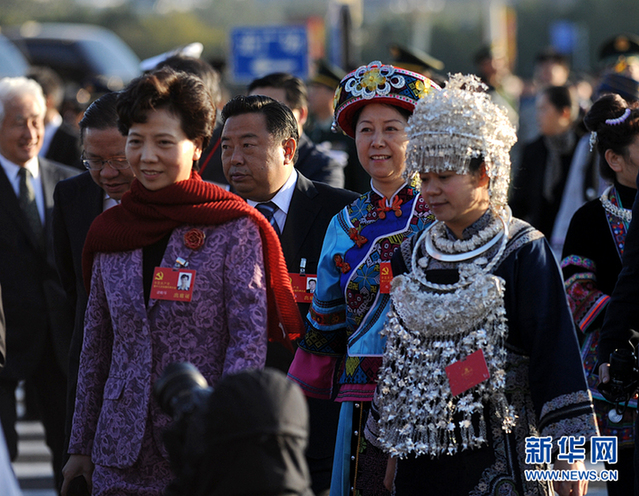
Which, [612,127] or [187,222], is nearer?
[187,222]

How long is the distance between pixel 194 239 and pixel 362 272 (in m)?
0.70

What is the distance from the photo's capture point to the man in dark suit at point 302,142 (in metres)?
5.87

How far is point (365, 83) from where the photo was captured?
3.96m

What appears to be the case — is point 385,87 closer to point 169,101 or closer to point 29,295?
point 169,101

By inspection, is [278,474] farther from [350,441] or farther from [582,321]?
[582,321]

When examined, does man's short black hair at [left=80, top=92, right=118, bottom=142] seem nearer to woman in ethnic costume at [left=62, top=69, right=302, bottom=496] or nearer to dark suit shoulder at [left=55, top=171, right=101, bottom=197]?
dark suit shoulder at [left=55, top=171, right=101, bottom=197]

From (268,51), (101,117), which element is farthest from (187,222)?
(268,51)

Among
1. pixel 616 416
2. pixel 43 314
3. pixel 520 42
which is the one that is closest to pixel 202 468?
pixel 616 416

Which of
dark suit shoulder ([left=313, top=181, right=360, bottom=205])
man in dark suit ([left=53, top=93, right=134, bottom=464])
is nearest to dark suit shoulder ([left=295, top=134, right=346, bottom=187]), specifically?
dark suit shoulder ([left=313, top=181, right=360, bottom=205])

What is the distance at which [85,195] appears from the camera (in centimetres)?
474

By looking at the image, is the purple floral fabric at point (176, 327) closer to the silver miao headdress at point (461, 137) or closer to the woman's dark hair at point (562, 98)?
the silver miao headdress at point (461, 137)

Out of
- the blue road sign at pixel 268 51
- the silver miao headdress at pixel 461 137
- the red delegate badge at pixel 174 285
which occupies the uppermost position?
the blue road sign at pixel 268 51

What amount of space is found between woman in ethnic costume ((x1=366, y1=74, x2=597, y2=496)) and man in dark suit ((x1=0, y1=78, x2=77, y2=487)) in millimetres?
2777

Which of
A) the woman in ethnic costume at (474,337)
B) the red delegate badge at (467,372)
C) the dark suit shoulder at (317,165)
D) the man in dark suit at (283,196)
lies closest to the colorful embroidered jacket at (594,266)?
the man in dark suit at (283,196)
